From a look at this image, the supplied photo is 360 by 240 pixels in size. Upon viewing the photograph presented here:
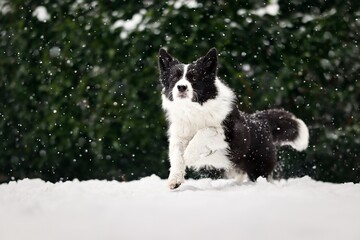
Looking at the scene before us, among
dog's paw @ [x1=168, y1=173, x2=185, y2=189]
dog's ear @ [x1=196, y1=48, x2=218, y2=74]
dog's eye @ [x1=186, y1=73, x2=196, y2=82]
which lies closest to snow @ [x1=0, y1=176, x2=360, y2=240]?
dog's paw @ [x1=168, y1=173, x2=185, y2=189]

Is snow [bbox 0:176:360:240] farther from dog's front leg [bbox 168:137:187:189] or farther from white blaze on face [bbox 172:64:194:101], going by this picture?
white blaze on face [bbox 172:64:194:101]

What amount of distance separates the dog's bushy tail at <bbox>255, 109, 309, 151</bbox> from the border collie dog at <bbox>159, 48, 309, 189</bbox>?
0.37 metres

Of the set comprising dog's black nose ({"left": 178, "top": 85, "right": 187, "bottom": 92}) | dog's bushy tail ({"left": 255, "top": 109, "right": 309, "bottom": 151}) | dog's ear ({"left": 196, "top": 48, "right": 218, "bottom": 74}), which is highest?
dog's black nose ({"left": 178, "top": 85, "right": 187, "bottom": 92})

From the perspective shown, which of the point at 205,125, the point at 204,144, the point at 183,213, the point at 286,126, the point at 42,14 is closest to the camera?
the point at 183,213

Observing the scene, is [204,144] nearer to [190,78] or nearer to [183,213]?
[190,78]

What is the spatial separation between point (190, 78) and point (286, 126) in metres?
1.32

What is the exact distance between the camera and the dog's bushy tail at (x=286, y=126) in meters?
5.87

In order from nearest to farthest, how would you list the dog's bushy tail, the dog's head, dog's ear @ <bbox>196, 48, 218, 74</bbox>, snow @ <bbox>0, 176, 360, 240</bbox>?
snow @ <bbox>0, 176, 360, 240</bbox> < the dog's head < dog's ear @ <bbox>196, 48, 218, 74</bbox> < the dog's bushy tail

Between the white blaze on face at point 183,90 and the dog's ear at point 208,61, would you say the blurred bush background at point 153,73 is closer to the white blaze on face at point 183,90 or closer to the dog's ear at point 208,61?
the dog's ear at point 208,61

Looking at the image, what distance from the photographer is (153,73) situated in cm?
636

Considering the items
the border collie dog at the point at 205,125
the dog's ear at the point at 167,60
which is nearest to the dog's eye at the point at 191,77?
the border collie dog at the point at 205,125

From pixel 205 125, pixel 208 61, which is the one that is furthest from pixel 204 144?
pixel 208 61

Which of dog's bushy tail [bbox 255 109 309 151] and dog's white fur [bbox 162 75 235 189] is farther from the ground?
dog's white fur [bbox 162 75 235 189]

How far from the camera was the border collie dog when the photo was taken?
4.96 m
